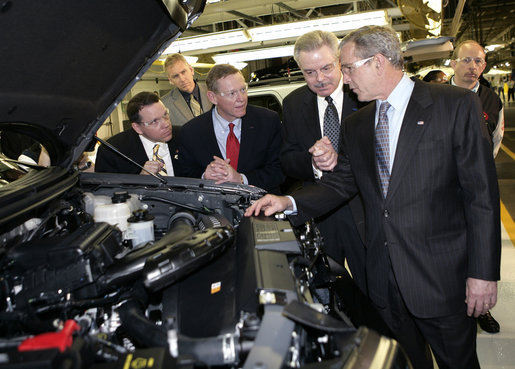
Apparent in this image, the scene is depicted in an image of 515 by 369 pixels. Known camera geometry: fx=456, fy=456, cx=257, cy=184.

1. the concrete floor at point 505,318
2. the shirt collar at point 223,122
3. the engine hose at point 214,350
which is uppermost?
the shirt collar at point 223,122

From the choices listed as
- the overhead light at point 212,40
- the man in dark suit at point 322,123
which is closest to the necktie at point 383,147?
the man in dark suit at point 322,123

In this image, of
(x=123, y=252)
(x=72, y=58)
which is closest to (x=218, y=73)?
→ (x=72, y=58)

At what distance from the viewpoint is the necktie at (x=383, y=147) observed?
81.8 inches

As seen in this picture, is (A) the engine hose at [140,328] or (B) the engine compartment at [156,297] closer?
(B) the engine compartment at [156,297]

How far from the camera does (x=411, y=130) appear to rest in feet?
6.39

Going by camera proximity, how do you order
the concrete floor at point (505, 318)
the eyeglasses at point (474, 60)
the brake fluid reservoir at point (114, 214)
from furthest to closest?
1. the eyeglasses at point (474, 60)
2. the concrete floor at point (505, 318)
3. the brake fluid reservoir at point (114, 214)

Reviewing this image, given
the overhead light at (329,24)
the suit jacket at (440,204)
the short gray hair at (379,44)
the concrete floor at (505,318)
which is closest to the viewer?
the suit jacket at (440,204)

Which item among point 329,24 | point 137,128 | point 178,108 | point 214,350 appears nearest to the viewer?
point 214,350

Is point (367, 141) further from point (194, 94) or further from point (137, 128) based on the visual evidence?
point (194, 94)

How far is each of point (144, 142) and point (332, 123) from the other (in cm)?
146

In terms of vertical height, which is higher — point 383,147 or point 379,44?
point 379,44

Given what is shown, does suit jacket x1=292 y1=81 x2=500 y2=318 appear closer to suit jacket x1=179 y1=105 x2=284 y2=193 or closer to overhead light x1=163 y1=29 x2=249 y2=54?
suit jacket x1=179 y1=105 x2=284 y2=193

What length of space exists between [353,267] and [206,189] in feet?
4.06

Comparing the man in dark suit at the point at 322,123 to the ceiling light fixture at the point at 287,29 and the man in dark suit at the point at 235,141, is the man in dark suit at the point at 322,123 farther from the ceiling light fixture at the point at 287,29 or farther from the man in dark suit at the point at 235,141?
the ceiling light fixture at the point at 287,29
